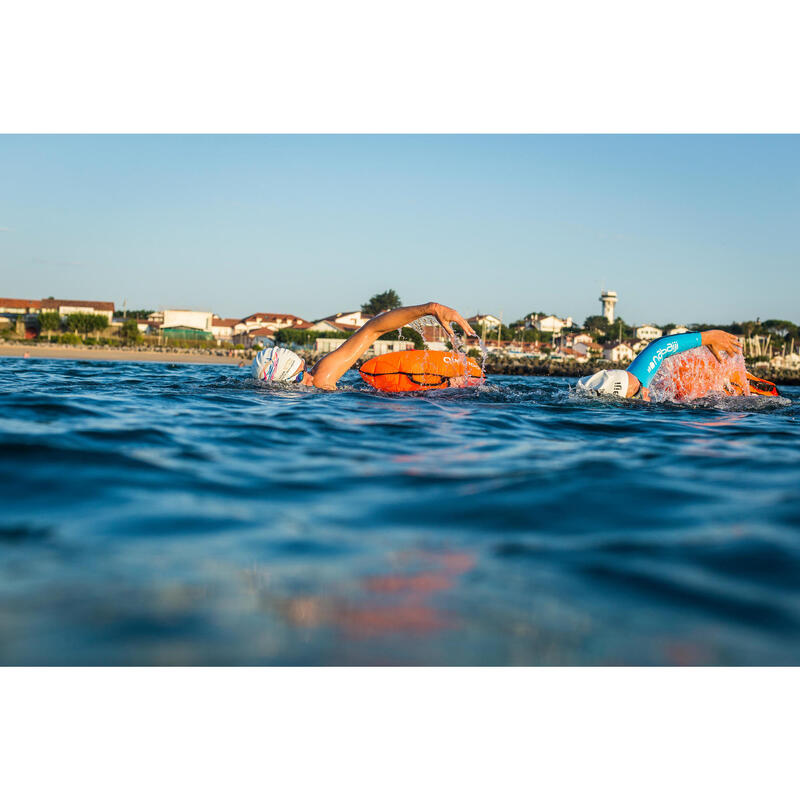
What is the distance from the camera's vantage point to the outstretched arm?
8891 millimetres

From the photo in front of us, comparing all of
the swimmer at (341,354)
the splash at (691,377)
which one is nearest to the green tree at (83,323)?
the swimmer at (341,354)

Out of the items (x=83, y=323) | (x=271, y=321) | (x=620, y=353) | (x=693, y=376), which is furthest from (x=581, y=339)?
(x=693, y=376)

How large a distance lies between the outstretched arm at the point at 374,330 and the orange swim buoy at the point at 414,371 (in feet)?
1.80

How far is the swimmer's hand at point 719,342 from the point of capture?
9.45 metres

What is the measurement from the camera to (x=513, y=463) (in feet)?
13.8

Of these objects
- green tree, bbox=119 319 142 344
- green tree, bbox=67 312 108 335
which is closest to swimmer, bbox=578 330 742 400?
green tree, bbox=119 319 142 344

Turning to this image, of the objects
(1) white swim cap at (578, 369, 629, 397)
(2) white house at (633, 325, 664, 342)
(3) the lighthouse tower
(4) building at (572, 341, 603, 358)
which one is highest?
(3) the lighthouse tower

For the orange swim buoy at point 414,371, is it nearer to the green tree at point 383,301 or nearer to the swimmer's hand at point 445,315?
the swimmer's hand at point 445,315

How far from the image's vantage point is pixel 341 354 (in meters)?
9.88

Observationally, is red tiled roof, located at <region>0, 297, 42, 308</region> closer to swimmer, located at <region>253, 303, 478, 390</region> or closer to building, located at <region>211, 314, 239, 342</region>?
building, located at <region>211, 314, 239, 342</region>

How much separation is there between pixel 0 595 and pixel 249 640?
0.87m

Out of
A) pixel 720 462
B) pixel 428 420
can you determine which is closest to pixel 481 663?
pixel 720 462

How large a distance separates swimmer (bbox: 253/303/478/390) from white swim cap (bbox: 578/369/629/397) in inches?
83.4

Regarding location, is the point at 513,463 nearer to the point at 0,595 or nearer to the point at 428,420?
the point at 428,420
